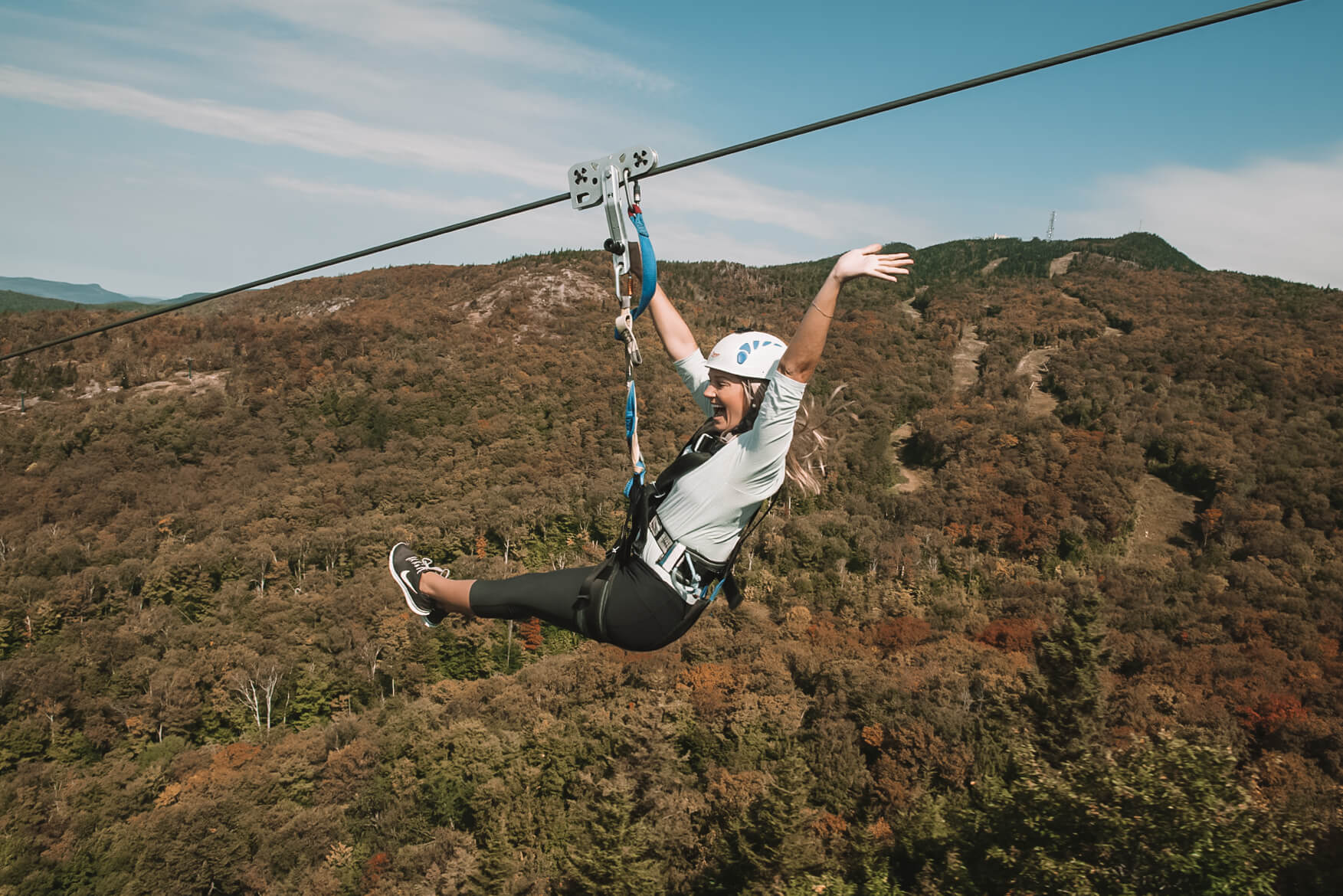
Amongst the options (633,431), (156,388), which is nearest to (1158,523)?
(633,431)

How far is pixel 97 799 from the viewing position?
167 feet

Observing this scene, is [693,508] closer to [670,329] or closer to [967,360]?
[670,329]

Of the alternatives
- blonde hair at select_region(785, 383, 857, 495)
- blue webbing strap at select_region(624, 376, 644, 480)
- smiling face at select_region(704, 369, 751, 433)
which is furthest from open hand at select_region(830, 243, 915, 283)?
blue webbing strap at select_region(624, 376, 644, 480)

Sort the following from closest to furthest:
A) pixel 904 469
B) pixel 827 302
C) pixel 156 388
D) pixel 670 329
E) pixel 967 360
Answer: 1. pixel 827 302
2. pixel 670 329
3. pixel 904 469
4. pixel 156 388
5. pixel 967 360

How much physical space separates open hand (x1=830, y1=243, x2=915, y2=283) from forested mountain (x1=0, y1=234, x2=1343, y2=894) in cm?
96

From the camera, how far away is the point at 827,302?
9.45ft

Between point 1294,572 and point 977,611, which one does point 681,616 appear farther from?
point 1294,572

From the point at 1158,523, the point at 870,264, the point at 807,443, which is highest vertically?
the point at 870,264

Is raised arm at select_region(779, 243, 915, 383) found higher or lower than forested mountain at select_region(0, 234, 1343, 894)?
higher

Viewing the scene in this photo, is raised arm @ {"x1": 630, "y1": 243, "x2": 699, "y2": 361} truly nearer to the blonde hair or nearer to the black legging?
the blonde hair

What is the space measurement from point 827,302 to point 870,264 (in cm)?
27

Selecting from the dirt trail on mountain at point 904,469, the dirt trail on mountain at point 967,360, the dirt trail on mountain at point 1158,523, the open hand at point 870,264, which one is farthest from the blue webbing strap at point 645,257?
the dirt trail on mountain at point 967,360

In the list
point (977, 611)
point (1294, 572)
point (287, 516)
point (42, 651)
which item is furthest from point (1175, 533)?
point (42, 651)

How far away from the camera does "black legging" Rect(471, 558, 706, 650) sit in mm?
3654
